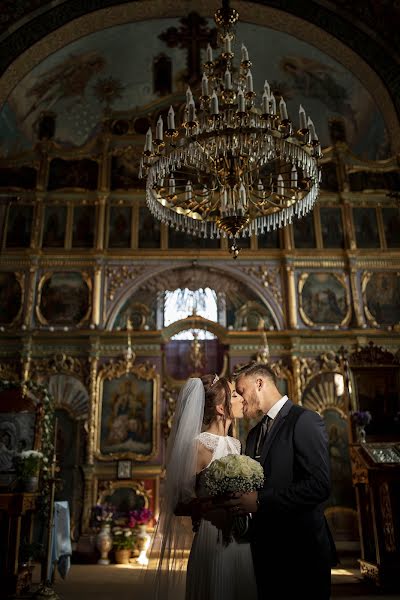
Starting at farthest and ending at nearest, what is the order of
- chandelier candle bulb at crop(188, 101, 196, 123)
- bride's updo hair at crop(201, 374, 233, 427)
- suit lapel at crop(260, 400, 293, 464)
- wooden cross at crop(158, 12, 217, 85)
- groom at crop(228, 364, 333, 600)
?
wooden cross at crop(158, 12, 217, 85) < chandelier candle bulb at crop(188, 101, 196, 123) < bride's updo hair at crop(201, 374, 233, 427) < suit lapel at crop(260, 400, 293, 464) < groom at crop(228, 364, 333, 600)

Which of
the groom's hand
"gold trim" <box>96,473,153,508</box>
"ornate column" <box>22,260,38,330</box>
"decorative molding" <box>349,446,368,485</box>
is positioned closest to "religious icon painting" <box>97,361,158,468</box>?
"gold trim" <box>96,473,153,508</box>

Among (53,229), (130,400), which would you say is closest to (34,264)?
(53,229)

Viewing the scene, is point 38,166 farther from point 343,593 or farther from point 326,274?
point 343,593

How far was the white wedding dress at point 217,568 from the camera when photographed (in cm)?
310

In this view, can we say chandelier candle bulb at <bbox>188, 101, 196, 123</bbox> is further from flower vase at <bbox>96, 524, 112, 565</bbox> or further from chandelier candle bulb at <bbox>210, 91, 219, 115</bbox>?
flower vase at <bbox>96, 524, 112, 565</bbox>

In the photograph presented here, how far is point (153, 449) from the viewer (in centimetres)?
1098

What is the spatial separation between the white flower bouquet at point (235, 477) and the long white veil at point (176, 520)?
0.59 meters

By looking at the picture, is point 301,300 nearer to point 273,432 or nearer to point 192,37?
point 192,37

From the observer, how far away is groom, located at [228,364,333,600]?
2.62 m

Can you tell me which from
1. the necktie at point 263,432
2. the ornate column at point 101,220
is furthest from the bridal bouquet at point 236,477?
the ornate column at point 101,220

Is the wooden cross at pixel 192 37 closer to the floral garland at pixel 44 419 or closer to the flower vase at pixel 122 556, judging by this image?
the floral garland at pixel 44 419

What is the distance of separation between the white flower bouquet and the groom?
50 mm

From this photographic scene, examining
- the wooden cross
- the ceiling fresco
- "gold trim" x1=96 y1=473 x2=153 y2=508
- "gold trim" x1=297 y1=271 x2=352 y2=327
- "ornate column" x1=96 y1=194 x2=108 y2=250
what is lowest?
"gold trim" x1=96 y1=473 x2=153 y2=508

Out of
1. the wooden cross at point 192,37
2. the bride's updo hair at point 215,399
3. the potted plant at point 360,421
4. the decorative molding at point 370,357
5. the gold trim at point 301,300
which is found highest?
the wooden cross at point 192,37
